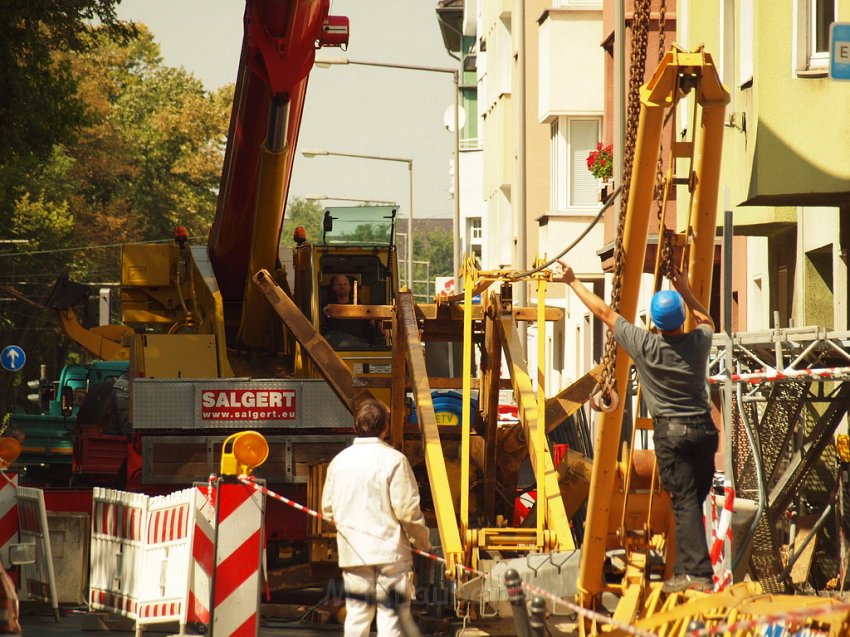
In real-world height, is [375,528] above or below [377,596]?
above

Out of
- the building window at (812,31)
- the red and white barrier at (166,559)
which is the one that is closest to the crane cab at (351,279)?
the red and white barrier at (166,559)

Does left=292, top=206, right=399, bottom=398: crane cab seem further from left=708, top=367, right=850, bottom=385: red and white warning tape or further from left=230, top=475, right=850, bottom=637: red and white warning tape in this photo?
left=230, top=475, right=850, bottom=637: red and white warning tape

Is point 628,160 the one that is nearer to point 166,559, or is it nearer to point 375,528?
point 375,528

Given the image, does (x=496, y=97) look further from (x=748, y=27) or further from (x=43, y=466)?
(x=748, y=27)

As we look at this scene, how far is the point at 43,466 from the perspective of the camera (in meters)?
24.4

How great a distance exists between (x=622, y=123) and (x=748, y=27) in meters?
2.42

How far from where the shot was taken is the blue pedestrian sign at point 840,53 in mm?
9383

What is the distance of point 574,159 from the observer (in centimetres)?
3541

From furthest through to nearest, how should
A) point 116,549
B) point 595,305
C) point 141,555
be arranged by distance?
point 116,549 < point 141,555 < point 595,305

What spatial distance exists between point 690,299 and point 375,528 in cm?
215

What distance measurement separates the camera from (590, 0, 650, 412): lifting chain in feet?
27.7

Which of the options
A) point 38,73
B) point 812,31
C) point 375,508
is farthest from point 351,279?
point 375,508

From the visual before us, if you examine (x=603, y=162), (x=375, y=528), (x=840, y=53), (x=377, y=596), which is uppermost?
(x=603, y=162)

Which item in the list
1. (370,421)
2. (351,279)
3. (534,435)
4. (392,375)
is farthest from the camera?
(351,279)
